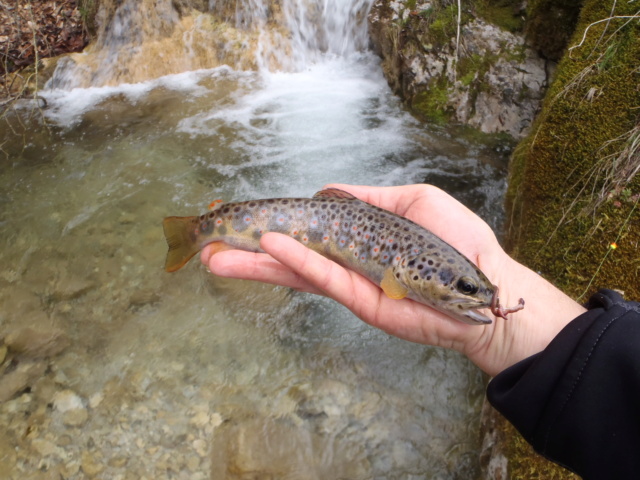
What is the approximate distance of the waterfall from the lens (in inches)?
411

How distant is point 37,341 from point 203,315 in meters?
1.75

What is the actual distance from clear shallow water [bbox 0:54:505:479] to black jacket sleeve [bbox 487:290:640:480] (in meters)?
1.91

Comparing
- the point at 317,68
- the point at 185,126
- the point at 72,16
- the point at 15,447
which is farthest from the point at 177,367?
the point at 72,16

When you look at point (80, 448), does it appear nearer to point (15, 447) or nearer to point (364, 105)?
point (15, 447)

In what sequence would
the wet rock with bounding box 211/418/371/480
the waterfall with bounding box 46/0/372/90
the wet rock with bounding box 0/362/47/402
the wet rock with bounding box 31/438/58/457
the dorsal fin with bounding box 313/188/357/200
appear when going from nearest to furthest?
the dorsal fin with bounding box 313/188/357/200 → the wet rock with bounding box 211/418/371/480 → the wet rock with bounding box 31/438/58/457 → the wet rock with bounding box 0/362/47/402 → the waterfall with bounding box 46/0/372/90

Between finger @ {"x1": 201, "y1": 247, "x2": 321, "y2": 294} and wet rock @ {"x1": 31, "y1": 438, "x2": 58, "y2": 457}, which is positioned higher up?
finger @ {"x1": 201, "y1": 247, "x2": 321, "y2": 294}

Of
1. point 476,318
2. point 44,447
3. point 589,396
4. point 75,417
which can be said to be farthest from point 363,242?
point 44,447

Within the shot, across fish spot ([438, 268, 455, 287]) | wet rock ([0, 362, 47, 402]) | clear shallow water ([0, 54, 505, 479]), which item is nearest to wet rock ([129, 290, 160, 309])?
clear shallow water ([0, 54, 505, 479])

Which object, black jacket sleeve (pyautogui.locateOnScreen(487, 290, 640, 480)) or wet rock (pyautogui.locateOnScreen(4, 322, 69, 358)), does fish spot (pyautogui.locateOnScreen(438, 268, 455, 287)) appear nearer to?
black jacket sleeve (pyautogui.locateOnScreen(487, 290, 640, 480))

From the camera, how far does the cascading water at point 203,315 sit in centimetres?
430

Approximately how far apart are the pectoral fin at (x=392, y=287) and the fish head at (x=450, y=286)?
0.04 m

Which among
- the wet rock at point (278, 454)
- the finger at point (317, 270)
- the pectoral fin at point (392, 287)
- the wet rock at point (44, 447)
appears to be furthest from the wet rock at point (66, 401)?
the pectoral fin at point (392, 287)

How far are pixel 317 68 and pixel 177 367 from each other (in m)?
7.65

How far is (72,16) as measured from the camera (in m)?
11.5
